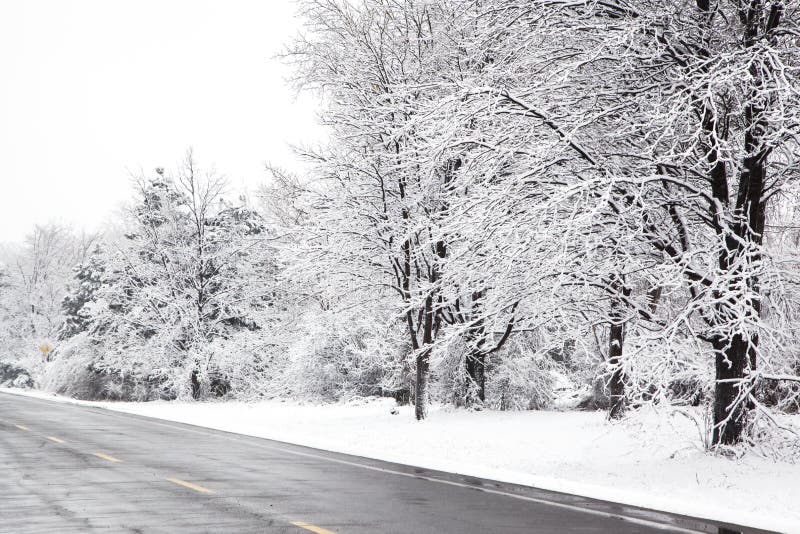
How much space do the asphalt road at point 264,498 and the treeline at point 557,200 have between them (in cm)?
276

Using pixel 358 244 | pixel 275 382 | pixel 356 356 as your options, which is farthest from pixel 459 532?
pixel 275 382

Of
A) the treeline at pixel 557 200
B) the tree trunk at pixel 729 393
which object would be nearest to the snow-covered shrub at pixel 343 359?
the treeline at pixel 557 200

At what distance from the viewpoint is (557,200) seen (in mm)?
10953

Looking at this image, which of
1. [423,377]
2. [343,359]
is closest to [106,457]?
[423,377]

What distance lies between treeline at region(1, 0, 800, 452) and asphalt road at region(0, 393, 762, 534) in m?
2.76

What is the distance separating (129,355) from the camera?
4050 cm

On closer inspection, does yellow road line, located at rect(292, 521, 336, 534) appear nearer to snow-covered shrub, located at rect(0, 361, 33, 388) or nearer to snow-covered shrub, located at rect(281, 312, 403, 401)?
snow-covered shrub, located at rect(281, 312, 403, 401)

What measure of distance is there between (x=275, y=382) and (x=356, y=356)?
338 inches

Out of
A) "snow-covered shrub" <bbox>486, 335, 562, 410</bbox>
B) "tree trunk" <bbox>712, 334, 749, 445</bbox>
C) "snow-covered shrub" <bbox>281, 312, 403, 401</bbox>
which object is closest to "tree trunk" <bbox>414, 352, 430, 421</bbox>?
"snow-covered shrub" <bbox>486, 335, 562, 410</bbox>

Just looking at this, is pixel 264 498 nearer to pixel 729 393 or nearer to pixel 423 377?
pixel 729 393

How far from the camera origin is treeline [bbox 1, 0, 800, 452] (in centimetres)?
1127

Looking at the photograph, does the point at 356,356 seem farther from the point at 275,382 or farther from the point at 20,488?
the point at 20,488

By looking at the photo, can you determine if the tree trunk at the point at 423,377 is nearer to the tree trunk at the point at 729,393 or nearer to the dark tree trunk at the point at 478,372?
the dark tree trunk at the point at 478,372

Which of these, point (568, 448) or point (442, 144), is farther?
point (568, 448)
